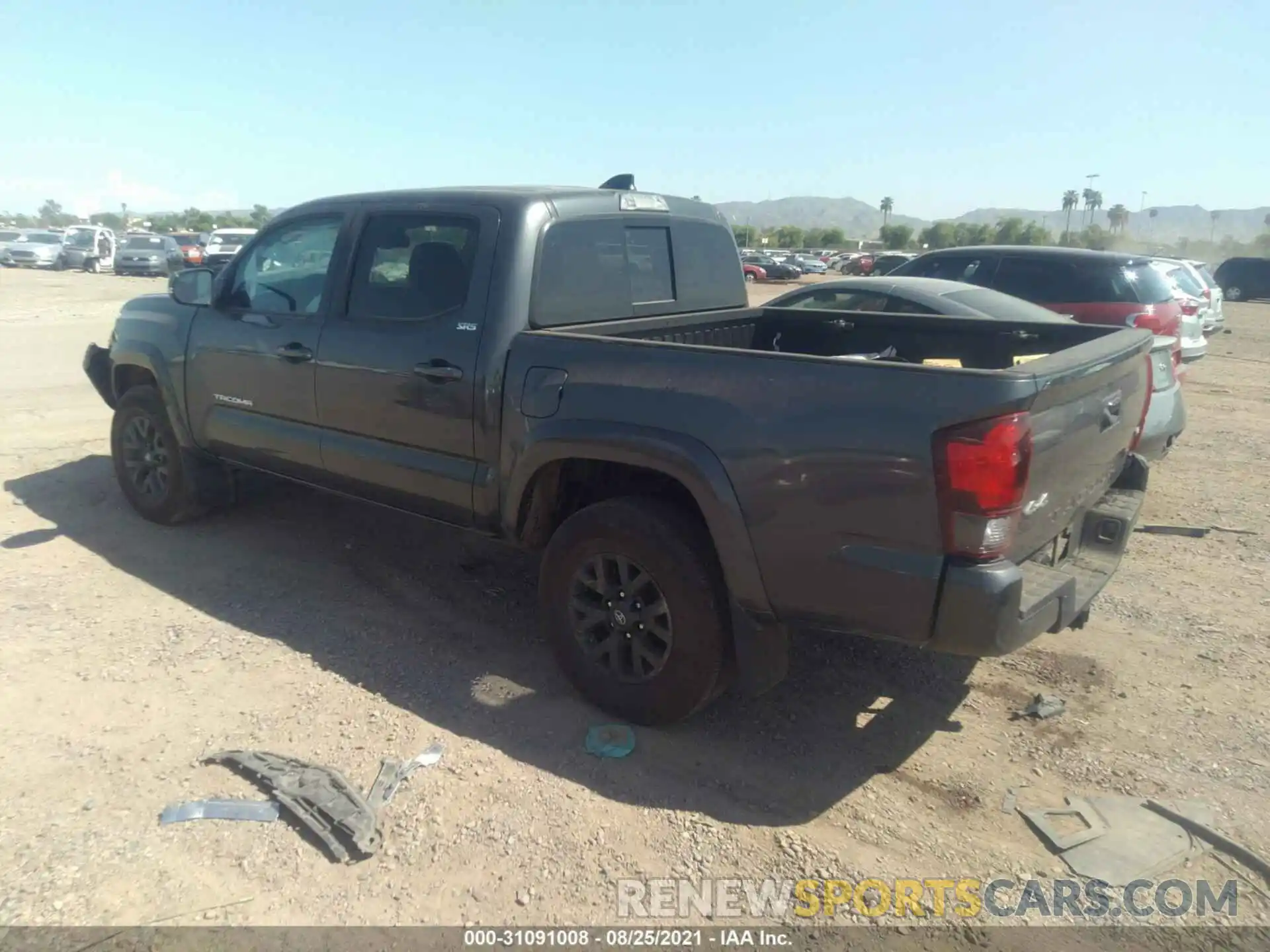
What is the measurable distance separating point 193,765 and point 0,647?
1.52 m

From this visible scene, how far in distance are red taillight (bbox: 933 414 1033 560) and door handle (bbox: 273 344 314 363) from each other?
3135 millimetres

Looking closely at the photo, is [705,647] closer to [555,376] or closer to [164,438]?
[555,376]

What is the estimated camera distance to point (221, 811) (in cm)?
307

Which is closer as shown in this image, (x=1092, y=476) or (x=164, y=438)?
(x=1092, y=476)

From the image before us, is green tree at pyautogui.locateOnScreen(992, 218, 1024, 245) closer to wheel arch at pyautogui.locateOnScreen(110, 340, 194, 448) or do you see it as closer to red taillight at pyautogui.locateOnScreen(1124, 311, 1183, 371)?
red taillight at pyautogui.locateOnScreen(1124, 311, 1183, 371)

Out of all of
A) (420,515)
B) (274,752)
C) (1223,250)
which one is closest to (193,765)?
(274,752)

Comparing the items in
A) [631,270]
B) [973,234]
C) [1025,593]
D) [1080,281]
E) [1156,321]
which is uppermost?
[973,234]

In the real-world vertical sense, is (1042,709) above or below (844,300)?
below

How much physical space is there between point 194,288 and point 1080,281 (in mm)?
8235

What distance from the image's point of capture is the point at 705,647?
11.0ft

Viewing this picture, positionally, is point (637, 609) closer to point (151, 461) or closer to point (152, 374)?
point (151, 461)

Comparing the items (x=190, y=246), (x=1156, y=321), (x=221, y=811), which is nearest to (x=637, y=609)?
(x=221, y=811)

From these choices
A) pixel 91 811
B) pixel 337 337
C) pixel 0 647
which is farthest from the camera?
pixel 337 337

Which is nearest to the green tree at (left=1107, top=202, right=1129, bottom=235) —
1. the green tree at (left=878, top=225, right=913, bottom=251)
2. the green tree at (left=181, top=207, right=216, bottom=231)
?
the green tree at (left=878, top=225, right=913, bottom=251)
